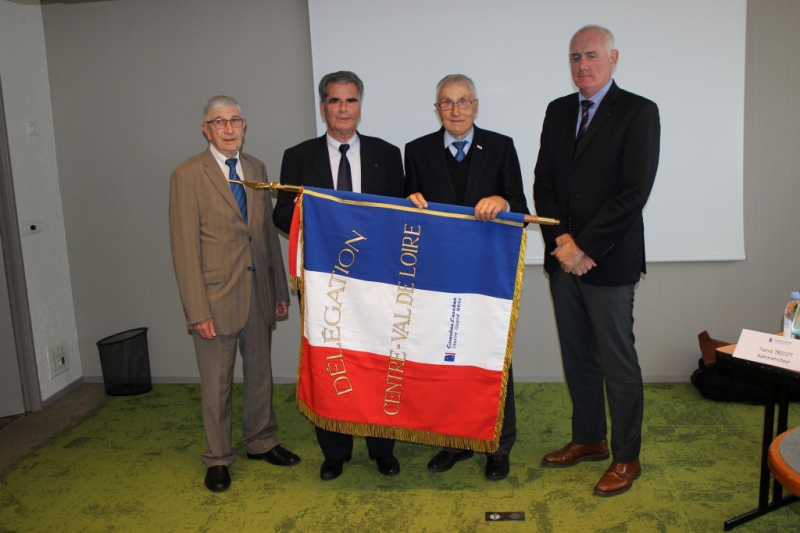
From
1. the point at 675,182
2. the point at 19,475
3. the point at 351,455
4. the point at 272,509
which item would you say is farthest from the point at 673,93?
the point at 19,475

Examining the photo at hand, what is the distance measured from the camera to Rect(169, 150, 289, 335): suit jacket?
3.14 metres

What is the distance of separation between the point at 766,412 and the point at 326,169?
205cm

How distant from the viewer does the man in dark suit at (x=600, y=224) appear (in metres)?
2.88

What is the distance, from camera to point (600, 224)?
2.88 metres

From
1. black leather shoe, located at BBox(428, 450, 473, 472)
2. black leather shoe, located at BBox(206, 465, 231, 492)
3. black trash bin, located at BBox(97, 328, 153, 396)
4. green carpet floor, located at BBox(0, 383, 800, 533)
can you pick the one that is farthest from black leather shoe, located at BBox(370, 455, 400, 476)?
black trash bin, located at BBox(97, 328, 153, 396)

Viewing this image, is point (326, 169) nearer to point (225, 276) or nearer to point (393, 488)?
point (225, 276)

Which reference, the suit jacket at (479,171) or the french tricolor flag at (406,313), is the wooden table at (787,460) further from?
the suit jacket at (479,171)

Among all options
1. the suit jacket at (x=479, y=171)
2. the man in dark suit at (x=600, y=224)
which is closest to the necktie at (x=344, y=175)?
the suit jacket at (x=479, y=171)

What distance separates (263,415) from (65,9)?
2897 mm

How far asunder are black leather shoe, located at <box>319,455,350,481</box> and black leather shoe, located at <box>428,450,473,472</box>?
0.42m

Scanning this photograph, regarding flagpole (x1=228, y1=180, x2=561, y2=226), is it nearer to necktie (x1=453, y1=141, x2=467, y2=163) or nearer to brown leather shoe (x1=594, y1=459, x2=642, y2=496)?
necktie (x1=453, y1=141, x2=467, y2=163)

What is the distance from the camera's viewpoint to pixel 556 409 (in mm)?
4062

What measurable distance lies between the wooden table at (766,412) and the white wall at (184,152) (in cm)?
158

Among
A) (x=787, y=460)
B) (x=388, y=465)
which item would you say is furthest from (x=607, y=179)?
(x=388, y=465)
